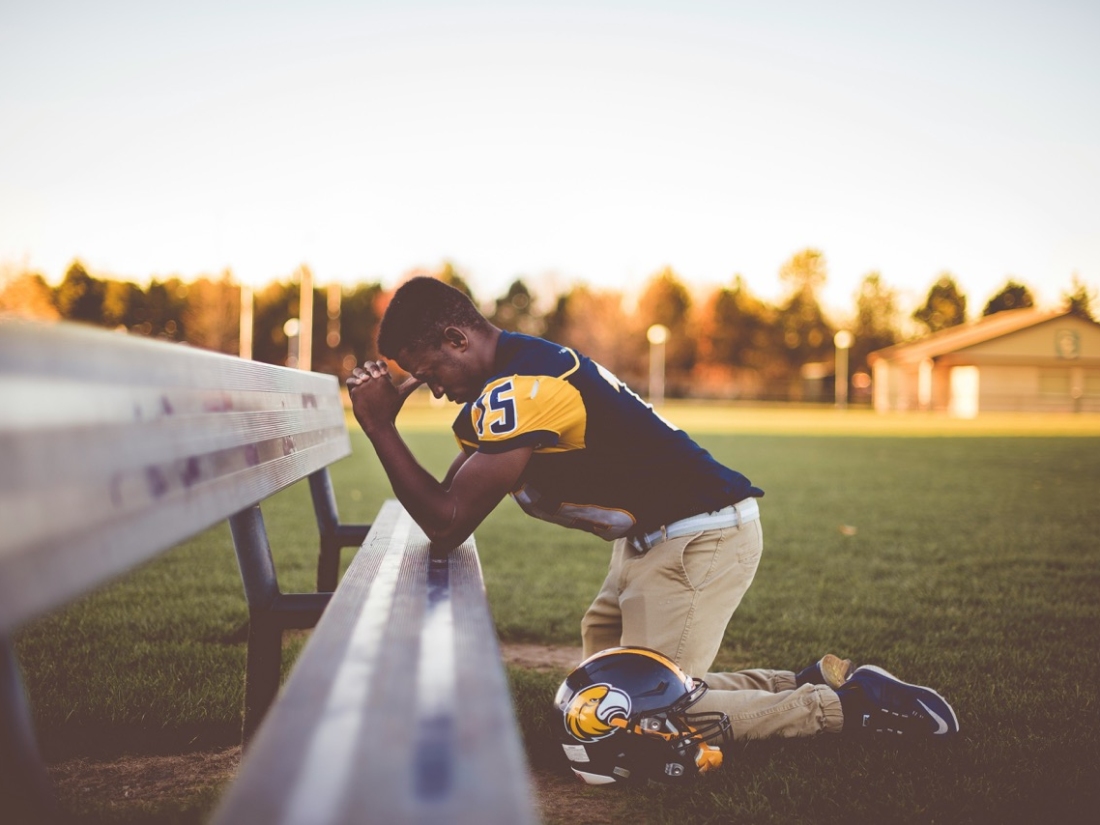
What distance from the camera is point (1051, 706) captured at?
342 centimetres

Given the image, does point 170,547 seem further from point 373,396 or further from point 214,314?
point 214,314

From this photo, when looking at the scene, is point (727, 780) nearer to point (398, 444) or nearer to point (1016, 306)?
point (398, 444)

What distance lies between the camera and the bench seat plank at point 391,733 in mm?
973

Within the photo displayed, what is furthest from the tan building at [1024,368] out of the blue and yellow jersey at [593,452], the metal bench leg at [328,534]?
the blue and yellow jersey at [593,452]

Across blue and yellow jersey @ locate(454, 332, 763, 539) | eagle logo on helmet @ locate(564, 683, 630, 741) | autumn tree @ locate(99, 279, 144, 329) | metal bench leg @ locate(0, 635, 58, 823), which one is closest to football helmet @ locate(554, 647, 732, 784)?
eagle logo on helmet @ locate(564, 683, 630, 741)

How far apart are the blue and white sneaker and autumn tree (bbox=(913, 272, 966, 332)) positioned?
332 ft

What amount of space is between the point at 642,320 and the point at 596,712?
255ft

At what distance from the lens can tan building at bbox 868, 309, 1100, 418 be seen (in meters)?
49.2

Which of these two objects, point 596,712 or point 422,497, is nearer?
point 422,497

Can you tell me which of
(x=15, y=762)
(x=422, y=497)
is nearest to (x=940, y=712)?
(x=422, y=497)

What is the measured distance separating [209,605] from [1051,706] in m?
4.06

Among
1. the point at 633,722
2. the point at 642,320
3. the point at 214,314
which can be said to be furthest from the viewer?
the point at 642,320

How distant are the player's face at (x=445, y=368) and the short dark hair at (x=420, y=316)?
27mm

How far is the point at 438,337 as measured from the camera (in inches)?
108
